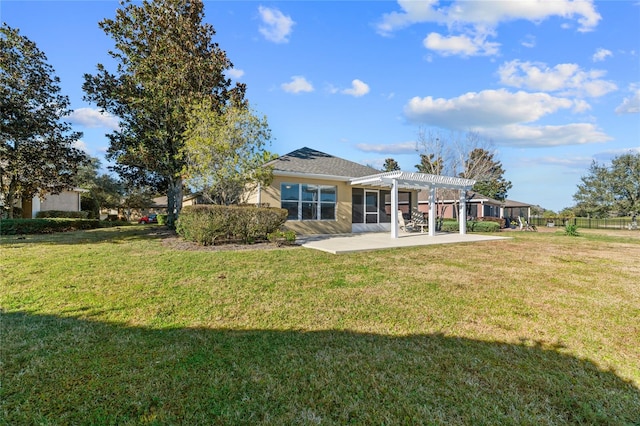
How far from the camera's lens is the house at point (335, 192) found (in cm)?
1335

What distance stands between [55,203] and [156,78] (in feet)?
56.5

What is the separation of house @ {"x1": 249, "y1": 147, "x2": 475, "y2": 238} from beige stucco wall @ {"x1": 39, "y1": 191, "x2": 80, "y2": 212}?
760 inches

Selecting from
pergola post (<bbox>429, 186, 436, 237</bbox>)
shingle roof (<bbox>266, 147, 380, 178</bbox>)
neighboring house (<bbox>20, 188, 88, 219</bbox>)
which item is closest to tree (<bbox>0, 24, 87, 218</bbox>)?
neighboring house (<bbox>20, 188, 88, 219</bbox>)

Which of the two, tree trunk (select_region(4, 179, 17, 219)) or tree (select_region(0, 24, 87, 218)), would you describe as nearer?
tree (select_region(0, 24, 87, 218))

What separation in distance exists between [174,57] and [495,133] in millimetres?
A: 23423

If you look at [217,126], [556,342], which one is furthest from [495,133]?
[556,342]

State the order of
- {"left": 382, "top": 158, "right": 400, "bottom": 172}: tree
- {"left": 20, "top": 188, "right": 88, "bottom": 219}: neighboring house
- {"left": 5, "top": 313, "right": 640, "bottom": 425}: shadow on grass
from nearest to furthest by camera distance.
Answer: {"left": 5, "top": 313, "right": 640, "bottom": 425}: shadow on grass
{"left": 20, "top": 188, "right": 88, "bottom": 219}: neighboring house
{"left": 382, "top": 158, "right": 400, "bottom": 172}: tree

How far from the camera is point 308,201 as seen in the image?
1450 cm

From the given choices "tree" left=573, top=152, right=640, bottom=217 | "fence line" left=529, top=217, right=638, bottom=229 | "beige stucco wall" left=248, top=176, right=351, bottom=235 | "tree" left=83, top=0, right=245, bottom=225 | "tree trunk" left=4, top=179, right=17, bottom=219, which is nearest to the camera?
"tree" left=83, top=0, right=245, bottom=225

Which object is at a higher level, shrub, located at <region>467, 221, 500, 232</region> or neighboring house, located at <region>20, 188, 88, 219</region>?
neighboring house, located at <region>20, 188, 88, 219</region>

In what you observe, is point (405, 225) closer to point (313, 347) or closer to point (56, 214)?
point (313, 347)

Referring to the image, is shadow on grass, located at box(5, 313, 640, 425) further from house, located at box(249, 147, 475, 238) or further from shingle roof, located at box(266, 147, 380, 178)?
shingle roof, located at box(266, 147, 380, 178)

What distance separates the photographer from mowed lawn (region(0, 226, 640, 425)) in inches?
87.1

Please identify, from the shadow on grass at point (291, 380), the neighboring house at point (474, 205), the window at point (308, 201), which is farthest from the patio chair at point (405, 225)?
→ the shadow on grass at point (291, 380)
